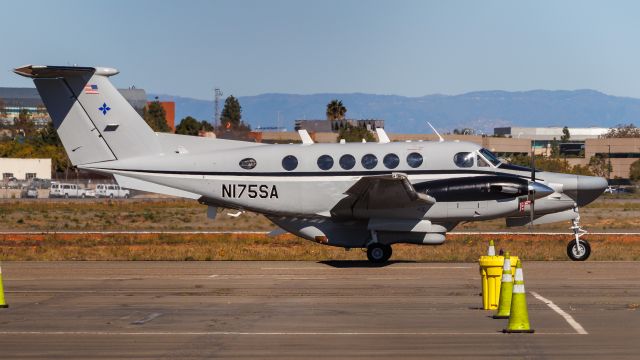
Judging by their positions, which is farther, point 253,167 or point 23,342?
point 253,167

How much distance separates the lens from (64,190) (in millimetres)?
79688

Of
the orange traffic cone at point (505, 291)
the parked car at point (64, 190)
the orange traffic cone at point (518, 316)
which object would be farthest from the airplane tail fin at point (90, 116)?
the parked car at point (64, 190)

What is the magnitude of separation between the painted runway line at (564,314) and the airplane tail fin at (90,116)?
11.7 m

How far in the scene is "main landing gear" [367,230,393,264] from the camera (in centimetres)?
2536

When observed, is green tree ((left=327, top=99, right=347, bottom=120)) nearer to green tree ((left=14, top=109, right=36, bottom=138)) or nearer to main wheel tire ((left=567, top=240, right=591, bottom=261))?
green tree ((left=14, top=109, right=36, bottom=138))

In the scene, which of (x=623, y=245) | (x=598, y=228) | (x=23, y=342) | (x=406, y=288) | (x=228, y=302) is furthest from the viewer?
(x=598, y=228)

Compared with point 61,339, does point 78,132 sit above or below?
above

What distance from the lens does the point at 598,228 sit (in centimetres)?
4494

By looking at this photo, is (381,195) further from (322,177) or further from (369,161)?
(322,177)

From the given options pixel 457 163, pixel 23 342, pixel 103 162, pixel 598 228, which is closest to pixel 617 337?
pixel 23 342

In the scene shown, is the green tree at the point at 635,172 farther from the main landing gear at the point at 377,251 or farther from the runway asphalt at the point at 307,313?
the runway asphalt at the point at 307,313

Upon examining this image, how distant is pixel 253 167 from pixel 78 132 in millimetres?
4356

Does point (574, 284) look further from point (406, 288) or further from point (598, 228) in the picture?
point (598, 228)

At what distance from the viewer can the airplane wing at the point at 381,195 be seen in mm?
23844
